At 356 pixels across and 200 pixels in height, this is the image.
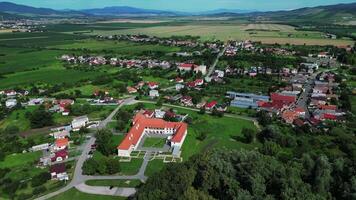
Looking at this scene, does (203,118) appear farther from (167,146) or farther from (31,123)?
(31,123)

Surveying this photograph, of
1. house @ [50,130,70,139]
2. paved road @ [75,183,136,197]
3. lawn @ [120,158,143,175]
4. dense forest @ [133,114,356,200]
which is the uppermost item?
dense forest @ [133,114,356,200]

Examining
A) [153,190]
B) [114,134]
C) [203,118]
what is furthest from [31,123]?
[153,190]

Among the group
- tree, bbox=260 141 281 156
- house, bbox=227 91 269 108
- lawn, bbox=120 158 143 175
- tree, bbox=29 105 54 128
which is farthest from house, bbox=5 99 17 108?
tree, bbox=260 141 281 156

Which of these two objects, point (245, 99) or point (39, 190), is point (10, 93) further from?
point (245, 99)

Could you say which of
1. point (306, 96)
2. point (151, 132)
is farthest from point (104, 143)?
point (306, 96)

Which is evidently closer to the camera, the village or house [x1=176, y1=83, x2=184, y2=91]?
the village

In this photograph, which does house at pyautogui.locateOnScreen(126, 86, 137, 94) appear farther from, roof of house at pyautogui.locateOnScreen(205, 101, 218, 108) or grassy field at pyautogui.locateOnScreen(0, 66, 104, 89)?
roof of house at pyautogui.locateOnScreen(205, 101, 218, 108)
